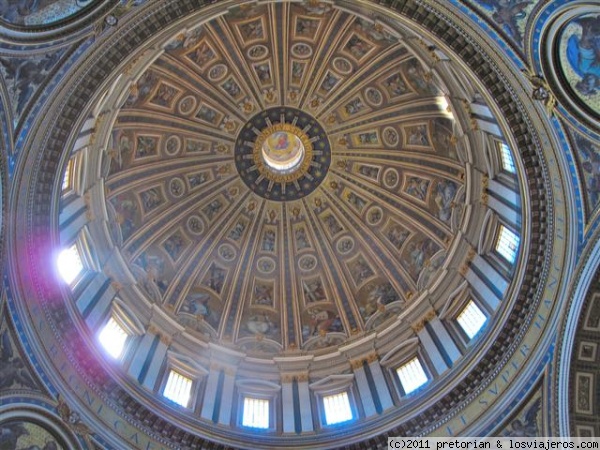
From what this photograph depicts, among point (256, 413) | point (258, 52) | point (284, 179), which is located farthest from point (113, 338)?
point (258, 52)

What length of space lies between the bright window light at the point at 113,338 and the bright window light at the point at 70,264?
2.17 metres

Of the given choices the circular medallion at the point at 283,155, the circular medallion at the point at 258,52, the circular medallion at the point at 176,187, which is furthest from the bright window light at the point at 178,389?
the circular medallion at the point at 258,52

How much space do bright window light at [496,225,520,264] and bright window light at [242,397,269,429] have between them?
10276mm

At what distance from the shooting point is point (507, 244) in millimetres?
22500

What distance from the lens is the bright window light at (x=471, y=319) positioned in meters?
22.6

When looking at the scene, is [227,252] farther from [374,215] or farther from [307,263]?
[374,215]

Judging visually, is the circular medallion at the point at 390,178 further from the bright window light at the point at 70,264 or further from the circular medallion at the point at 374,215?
the bright window light at the point at 70,264

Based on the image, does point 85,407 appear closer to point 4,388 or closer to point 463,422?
point 4,388

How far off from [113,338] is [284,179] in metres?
14.9

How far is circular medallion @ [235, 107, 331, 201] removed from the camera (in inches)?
1347

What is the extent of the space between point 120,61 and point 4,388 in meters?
8.99

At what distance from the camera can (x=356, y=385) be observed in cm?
2489

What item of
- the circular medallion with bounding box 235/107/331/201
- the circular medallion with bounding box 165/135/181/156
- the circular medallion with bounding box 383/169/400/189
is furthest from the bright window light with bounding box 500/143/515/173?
the circular medallion with bounding box 165/135/181/156

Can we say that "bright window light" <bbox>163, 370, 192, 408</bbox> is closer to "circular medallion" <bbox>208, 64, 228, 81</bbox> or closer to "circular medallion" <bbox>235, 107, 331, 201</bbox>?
"circular medallion" <bbox>235, 107, 331, 201</bbox>
